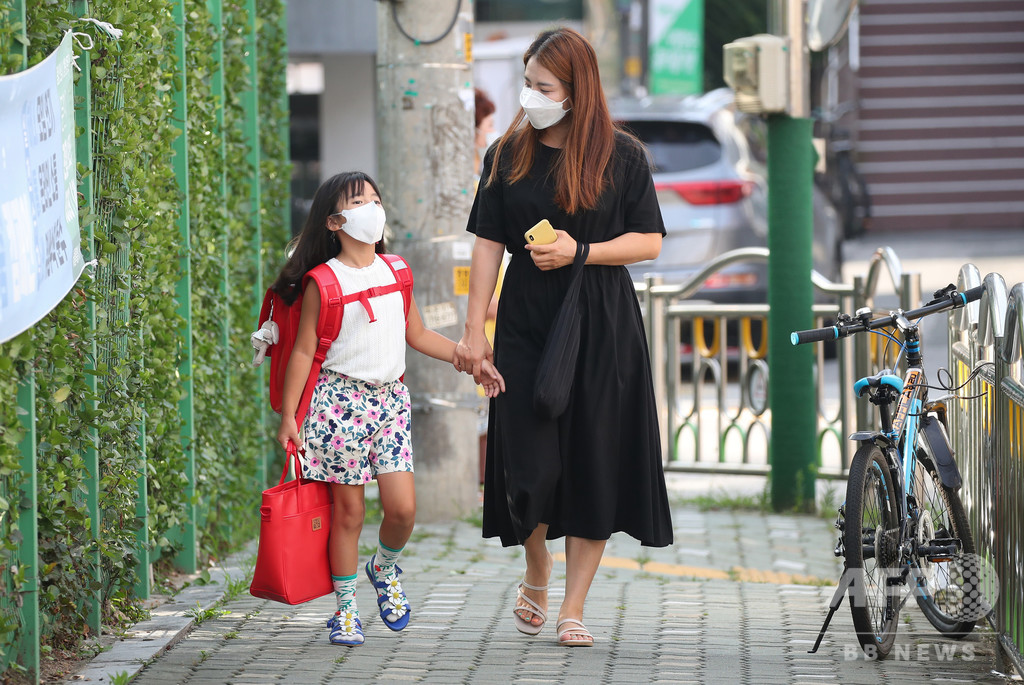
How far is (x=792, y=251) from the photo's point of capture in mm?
7727

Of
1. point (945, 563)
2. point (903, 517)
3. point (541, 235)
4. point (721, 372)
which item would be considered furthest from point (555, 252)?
point (721, 372)

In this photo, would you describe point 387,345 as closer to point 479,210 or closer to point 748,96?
point 479,210

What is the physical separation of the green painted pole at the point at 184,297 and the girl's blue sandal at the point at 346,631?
0.95 m

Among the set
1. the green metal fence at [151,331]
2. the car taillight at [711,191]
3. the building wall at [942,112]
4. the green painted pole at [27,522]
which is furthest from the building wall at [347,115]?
the building wall at [942,112]

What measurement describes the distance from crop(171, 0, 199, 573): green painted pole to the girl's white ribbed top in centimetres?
88

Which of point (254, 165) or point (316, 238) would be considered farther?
point (254, 165)

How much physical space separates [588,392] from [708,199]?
706 cm

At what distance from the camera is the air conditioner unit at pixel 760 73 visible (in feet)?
25.0

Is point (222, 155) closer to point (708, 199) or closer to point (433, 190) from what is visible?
point (433, 190)

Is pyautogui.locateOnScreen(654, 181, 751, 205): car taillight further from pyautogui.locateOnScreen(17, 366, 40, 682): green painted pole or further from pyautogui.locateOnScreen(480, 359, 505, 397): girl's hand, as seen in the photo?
pyautogui.locateOnScreen(17, 366, 40, 682): green painted pole

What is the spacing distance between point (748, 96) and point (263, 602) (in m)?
3.85

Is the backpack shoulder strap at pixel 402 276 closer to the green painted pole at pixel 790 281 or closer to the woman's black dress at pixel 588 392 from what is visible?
the woman's black dress at pixel 588 392

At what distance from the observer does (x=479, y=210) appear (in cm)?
482

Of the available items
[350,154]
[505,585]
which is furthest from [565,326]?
[350,154]
